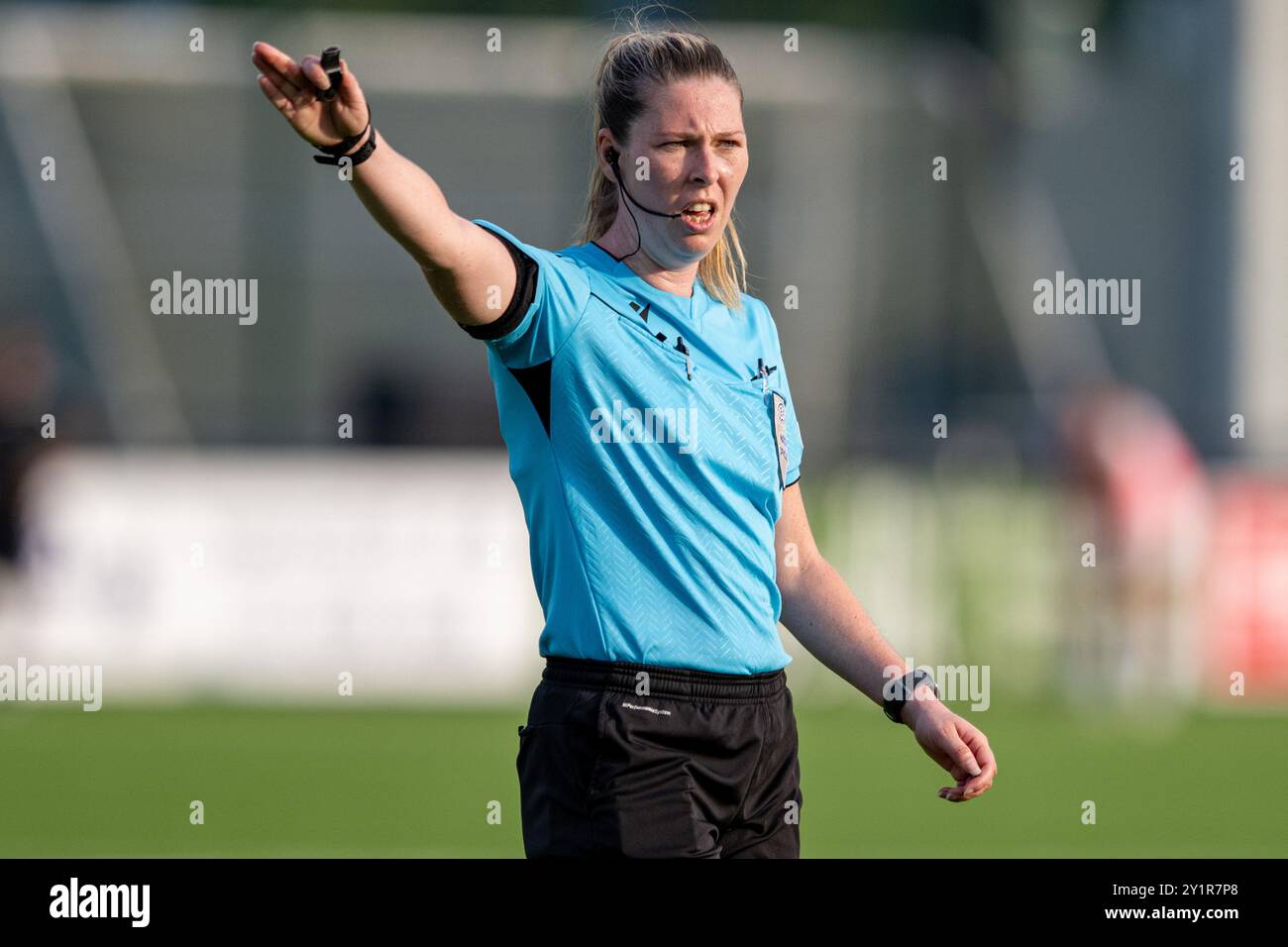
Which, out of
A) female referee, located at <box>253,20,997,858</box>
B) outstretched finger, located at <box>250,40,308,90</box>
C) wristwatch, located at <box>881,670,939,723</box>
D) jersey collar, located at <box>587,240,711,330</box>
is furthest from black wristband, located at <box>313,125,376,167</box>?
wristwatch, located at <box>881,670,939,723</box>

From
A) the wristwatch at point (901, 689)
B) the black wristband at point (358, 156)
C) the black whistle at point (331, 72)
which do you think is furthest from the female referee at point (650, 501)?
the black whistle at point (331, 72)

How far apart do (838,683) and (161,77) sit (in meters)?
13.8

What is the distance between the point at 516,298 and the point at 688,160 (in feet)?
1.47

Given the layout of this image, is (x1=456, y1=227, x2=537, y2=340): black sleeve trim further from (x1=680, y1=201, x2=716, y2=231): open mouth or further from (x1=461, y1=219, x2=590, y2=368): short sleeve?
(x1=680, y1=201, x2=716, y2=231): open mouth

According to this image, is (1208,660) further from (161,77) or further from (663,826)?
(161,77)

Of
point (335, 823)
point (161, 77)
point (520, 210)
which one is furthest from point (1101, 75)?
point (335, 823)

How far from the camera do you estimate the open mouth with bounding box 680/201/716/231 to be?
345 centimetres

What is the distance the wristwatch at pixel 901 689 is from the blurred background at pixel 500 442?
130 cm

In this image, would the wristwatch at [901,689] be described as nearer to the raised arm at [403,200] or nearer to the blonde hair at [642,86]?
the blonde hair at [642,86]

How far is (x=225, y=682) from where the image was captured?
39.3ft

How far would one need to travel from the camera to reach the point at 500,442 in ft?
47.7

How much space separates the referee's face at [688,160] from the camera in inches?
136

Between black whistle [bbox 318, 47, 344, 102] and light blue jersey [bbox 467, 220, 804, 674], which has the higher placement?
black whistle [bbox 318, 47, 344, 102]

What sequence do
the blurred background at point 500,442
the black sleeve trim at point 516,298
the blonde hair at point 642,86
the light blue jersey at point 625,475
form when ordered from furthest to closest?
the blurred background at point 500,442 → the blonde hair at point 642,86 → the light blue jersey at point 625,475 → the black sleeve trim at point 516,298
